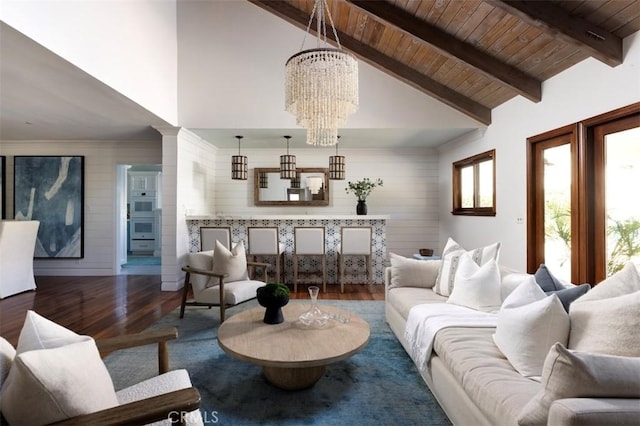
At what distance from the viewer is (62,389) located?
972 millimetres

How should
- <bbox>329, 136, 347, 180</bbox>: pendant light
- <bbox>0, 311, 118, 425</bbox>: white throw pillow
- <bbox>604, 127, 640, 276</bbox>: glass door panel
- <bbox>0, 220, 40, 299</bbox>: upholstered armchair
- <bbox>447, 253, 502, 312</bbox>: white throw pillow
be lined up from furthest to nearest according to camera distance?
<bbox>329, 136, 347, 180</bbox>: pendant light < <bbox>0, 220, 40, 299</bbox>: upholstered armchair < <bbox>604, 127, 640, 276</bbox>: glass door panel < <bbox>447, 253, 502, 312</bbox>: white throw pillow < <bbox>0, 311, 118, 425</bbox>: white throw pillow

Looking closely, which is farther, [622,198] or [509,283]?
[622,198]

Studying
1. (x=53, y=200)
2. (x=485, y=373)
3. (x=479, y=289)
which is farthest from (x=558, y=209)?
(x=53, y=200)

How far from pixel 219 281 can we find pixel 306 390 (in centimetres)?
160

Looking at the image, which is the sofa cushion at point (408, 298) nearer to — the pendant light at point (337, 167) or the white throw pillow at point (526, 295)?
the white throw pillow at point (526, 295)

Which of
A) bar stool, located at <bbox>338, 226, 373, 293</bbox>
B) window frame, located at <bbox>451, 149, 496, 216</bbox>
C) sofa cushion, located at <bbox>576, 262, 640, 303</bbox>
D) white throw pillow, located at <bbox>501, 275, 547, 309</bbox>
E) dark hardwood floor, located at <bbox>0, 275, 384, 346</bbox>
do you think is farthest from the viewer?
bar stool, located at <bbox>338, 226, 373, 293</bbox>

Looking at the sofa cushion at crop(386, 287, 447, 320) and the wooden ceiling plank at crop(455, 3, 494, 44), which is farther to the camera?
the wooden ceiling plank at crop(455, 3, 494, 44)

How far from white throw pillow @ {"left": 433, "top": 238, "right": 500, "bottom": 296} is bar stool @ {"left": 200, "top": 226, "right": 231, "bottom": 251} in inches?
121

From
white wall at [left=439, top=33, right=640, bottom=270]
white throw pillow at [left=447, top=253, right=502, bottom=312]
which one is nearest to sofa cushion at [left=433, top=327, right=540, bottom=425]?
white throw pillow at [left=447, top=253, right=502, bottom=312]

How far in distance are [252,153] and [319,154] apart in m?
1.32

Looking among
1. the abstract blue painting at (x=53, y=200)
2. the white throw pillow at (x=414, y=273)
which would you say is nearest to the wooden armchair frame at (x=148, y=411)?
the white throw pillow at (x=414, y=273)

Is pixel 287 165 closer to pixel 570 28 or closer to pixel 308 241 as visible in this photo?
pixel 308 241

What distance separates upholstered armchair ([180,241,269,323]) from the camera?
3178 mm

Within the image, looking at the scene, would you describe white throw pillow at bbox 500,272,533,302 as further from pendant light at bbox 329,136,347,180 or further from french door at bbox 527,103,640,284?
pendant light at bbox 329,136,347,180
